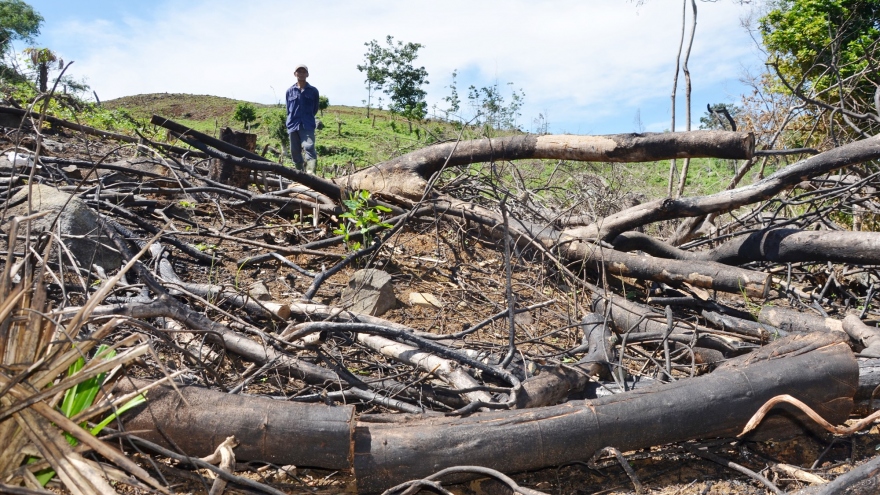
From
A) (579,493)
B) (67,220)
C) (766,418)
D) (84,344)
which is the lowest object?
(579,493)

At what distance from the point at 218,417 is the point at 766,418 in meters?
1.87

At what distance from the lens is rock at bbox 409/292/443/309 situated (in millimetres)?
3750

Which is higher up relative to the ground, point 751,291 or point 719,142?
point 719,142

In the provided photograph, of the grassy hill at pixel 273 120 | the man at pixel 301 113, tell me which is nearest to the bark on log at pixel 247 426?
the man at pixel 301 113

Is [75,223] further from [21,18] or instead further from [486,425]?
[21,18]

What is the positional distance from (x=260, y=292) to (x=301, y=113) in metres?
4.41

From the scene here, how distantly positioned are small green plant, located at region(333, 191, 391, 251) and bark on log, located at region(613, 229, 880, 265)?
1708 mm

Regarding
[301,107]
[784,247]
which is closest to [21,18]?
[301,107]

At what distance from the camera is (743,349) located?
3.29 meters

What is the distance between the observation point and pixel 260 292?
10.9 ft

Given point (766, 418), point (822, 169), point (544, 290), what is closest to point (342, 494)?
point (766, 418)

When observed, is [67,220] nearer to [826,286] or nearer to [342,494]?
[342,494]

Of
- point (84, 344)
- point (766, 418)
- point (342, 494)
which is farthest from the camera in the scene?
point (766, 418)

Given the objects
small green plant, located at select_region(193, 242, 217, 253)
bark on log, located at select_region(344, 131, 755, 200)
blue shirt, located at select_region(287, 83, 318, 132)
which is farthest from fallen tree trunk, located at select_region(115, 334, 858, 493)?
blue shirt, located at select_region(287, 83, 318, 132)
